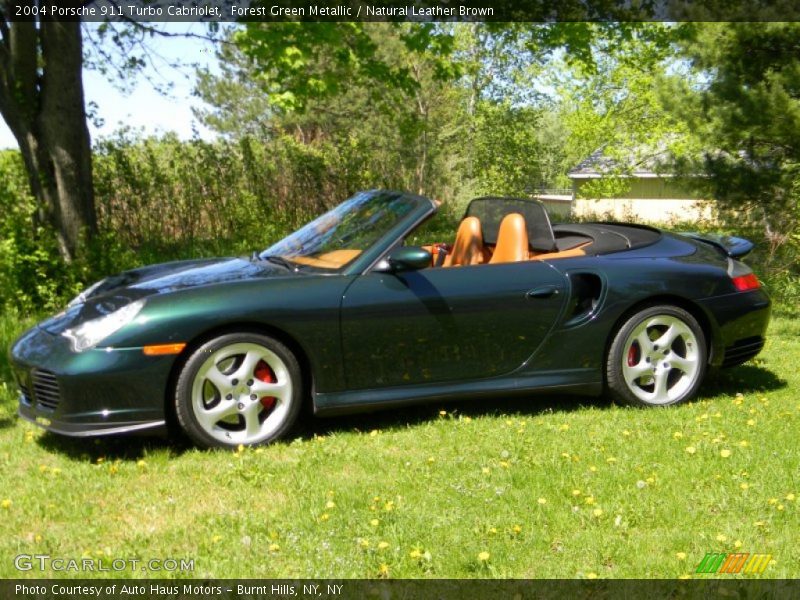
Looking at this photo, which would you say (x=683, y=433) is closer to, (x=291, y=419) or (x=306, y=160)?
(x=291, y=419)

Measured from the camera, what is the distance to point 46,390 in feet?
15.0

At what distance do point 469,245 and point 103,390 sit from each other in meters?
2.64

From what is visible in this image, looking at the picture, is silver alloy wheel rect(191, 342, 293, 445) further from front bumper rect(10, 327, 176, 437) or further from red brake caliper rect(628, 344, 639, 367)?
red brake caliper rect(628, 344, 639, 367)

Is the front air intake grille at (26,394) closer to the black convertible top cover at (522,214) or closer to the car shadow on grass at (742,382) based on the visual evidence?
the black convertible top cover at (522,214)

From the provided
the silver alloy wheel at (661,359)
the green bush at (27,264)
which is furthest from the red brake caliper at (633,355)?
the green bush at (27,264)

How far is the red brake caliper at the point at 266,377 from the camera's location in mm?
4762

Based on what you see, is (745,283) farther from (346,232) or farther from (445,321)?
(346,232)

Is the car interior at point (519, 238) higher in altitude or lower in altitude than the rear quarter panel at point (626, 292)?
higher

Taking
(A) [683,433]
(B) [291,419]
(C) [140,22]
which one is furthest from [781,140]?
(C) [140,22]

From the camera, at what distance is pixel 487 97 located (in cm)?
3086

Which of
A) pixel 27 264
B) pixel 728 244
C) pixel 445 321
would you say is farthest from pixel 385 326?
pixel 27 264

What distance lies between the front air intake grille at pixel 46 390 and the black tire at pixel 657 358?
10.8 feet

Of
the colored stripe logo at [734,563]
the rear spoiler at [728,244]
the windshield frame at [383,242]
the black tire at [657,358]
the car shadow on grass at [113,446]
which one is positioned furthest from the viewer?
the rear spoiler at [728,244]

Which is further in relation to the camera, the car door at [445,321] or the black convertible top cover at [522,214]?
the black convertible top cover at [522,214]
